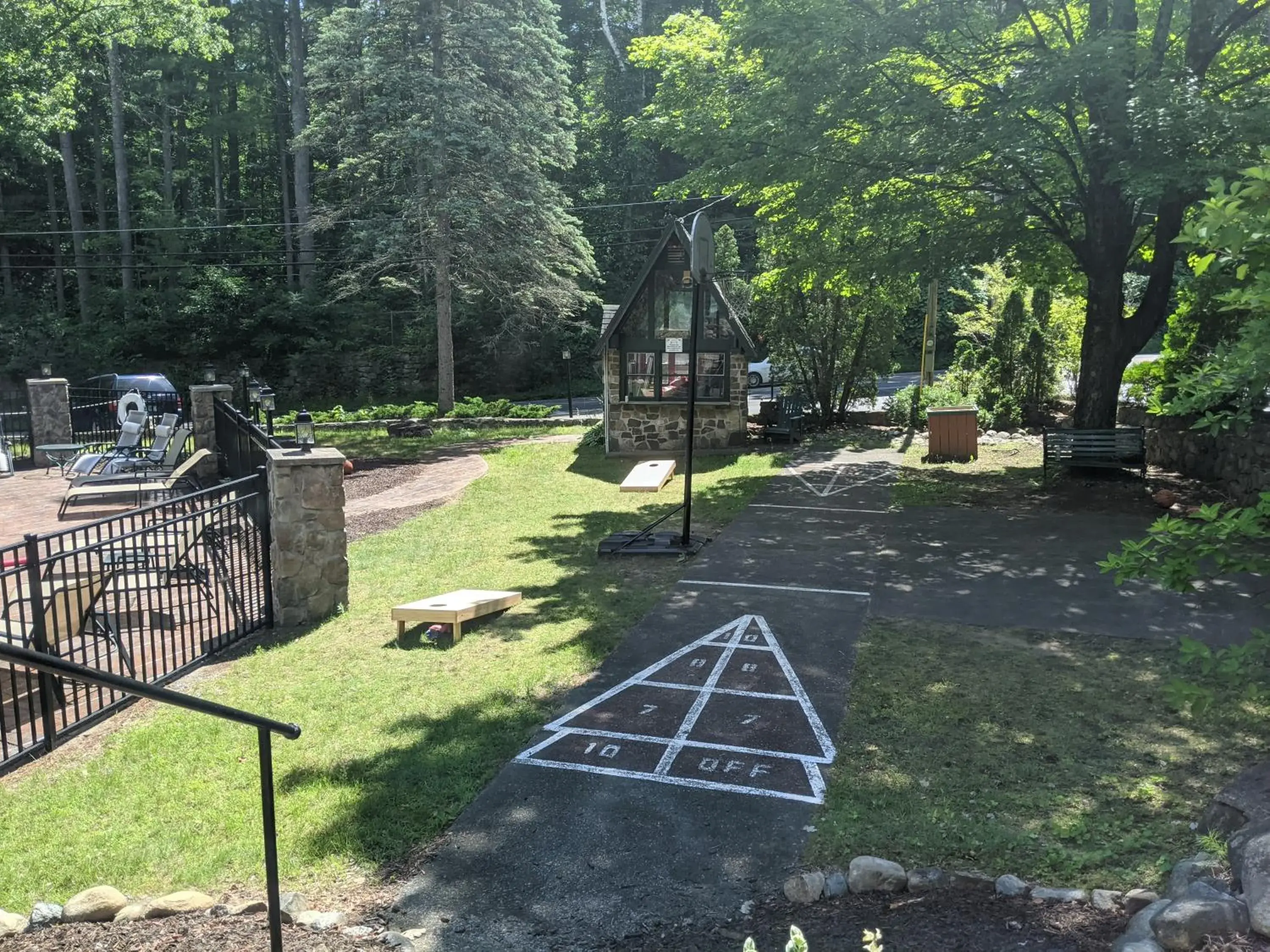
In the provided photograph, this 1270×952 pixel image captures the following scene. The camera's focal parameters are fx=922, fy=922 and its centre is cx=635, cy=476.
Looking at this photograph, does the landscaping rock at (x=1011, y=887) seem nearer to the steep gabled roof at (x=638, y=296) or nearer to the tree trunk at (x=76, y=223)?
the steep gabled roof at (x=638, y=296)

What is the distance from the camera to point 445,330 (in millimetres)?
25891

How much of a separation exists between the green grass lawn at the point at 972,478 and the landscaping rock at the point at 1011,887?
978 cm

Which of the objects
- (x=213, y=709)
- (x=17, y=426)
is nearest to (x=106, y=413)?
(x=17, y=426)

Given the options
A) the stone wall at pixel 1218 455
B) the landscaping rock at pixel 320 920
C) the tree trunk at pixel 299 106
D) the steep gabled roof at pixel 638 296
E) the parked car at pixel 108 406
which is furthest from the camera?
the tree trunk at pixel 299 106

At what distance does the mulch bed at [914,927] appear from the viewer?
3533 mm

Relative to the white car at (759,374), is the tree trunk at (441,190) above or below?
above

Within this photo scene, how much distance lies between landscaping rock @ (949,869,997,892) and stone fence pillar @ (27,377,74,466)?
19291 mm

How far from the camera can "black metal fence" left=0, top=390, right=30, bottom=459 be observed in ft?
61.1

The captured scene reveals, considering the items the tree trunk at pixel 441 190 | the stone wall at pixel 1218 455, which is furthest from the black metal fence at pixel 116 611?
the tree trunk at pixel 441 190

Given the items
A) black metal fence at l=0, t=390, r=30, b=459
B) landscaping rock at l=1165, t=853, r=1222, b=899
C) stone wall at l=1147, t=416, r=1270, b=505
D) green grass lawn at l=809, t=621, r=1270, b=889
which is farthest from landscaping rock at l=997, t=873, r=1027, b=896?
black metal fence at l=0, t=390, r=30, b=459

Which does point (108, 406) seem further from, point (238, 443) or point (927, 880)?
point (927, 880)

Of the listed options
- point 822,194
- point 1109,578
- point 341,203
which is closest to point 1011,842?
point 1109,578

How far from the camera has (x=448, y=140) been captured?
78.1 feet

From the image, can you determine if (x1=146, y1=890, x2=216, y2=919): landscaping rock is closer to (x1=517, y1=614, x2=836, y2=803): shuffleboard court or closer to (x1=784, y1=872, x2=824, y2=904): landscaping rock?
(x1=517, y1=614, x2=836, y2=803): shuffleboard court
